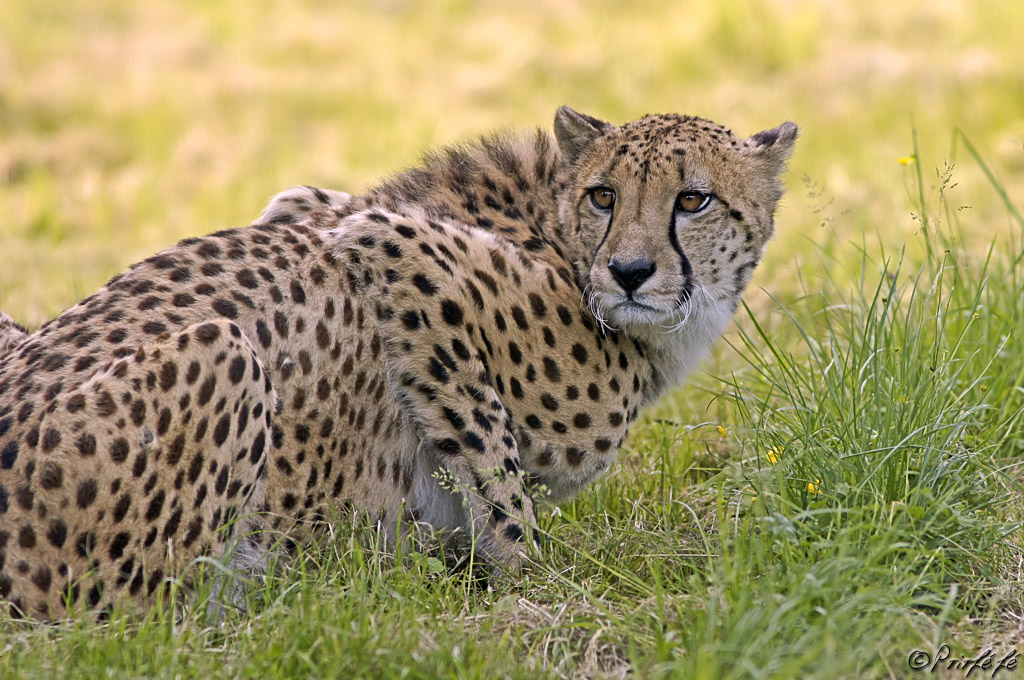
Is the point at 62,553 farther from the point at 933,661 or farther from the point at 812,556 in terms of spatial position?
the point at 933,661

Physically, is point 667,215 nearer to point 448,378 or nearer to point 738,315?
point 448,378

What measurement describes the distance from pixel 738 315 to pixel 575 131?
2.24 m

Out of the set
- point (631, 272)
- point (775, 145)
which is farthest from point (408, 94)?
point (631, 272)

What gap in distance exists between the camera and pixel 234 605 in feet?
11.2

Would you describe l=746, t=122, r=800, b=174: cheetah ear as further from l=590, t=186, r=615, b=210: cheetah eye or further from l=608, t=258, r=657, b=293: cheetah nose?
l=608, t=258, r=657, b=293: cheetah nose

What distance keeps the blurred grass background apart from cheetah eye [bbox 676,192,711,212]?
9.93 ft

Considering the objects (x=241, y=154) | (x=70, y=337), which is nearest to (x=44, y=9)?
(x=241, y=154)

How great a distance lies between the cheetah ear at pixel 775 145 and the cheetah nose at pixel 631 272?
2.32 ft

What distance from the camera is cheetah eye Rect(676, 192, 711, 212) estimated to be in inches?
155

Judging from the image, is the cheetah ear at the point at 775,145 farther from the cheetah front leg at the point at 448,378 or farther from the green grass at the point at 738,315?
the cheetah front leg at the point at 448,378

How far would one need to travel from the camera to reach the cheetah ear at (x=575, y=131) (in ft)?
14.0

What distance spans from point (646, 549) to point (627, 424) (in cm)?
45

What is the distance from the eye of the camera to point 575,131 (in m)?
4.29

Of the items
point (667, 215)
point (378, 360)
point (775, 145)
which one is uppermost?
point (775, 145)
